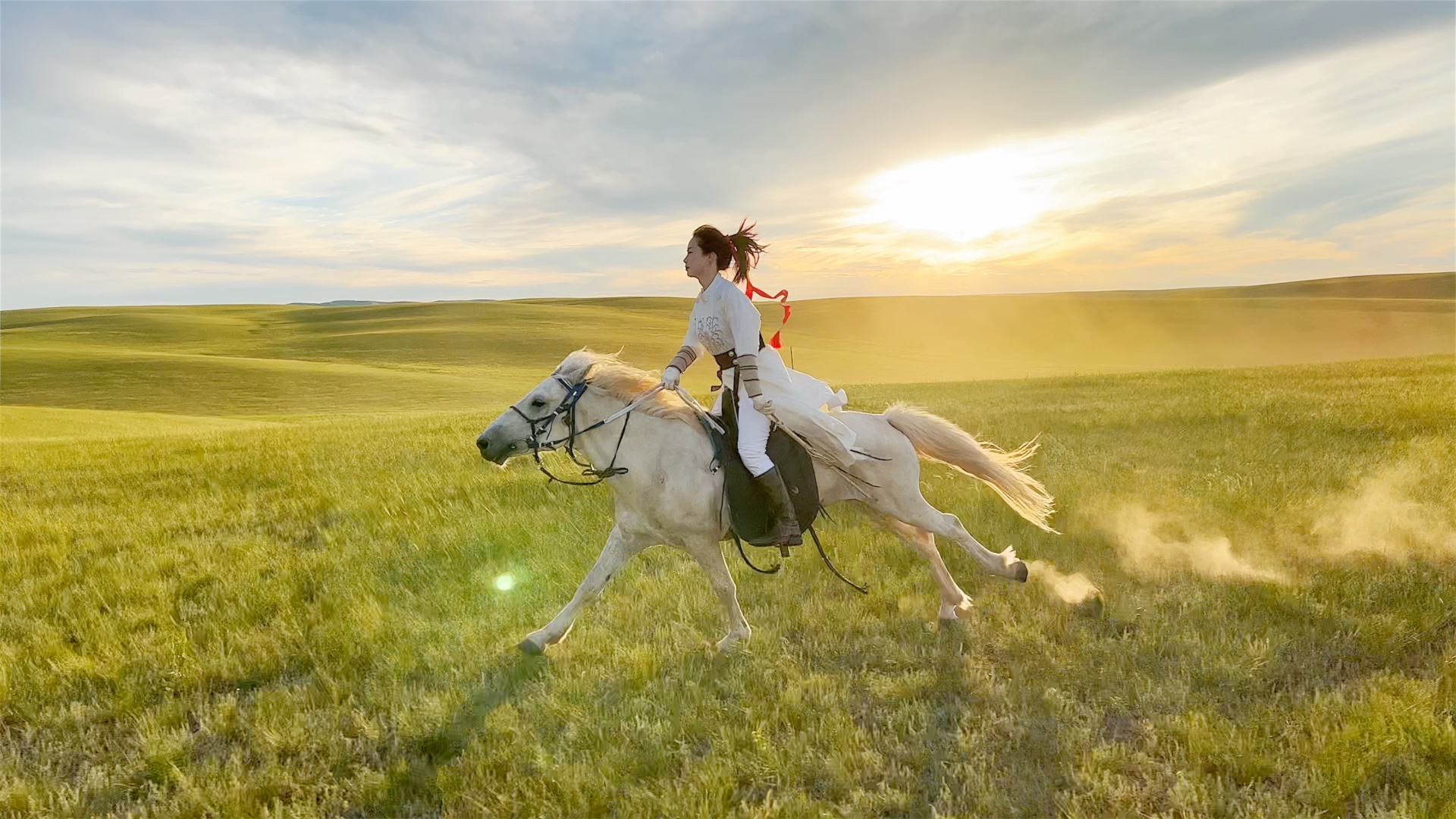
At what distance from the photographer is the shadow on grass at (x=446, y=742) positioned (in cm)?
378

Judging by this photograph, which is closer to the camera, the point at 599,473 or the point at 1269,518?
the point at 599,473

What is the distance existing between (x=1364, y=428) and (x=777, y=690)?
12.9 meters

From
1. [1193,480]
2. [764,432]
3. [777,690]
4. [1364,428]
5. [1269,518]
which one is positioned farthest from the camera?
[1364,428]

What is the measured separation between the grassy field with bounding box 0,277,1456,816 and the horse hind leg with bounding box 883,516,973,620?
19 centimetres

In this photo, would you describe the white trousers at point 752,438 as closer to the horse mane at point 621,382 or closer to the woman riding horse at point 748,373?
the woman riding horse at point 748,373

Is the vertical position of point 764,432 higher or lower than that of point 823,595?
higher

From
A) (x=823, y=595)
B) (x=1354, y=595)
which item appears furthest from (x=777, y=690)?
(x=1354, y=595)

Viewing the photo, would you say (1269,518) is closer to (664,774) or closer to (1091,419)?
(664,774)

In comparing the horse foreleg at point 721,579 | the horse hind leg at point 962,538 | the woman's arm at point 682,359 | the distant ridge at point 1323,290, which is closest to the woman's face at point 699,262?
the woman's arm at point 682,359

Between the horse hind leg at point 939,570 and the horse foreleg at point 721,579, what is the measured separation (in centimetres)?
153

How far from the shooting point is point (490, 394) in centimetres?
3944

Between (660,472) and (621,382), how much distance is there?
2.48ft

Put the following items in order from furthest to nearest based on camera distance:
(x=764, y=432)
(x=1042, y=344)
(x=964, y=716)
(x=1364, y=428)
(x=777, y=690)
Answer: (x=1042, y=344) → (x=1364, y=428) → (x=764, y=432) → (x=777, y=690) → (x=964, y=716)

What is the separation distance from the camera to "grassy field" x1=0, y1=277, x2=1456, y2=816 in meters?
3.75
